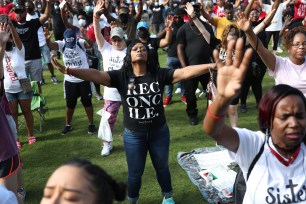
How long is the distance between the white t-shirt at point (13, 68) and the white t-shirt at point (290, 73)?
3.89 meters

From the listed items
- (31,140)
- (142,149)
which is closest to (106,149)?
(31,140)

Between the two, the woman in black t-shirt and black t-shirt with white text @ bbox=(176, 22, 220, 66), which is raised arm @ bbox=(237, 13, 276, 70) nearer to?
the woman in black t-shirt

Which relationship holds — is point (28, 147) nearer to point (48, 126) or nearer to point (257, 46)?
point (48, 126)

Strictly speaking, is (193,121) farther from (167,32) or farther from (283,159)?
(283,159)

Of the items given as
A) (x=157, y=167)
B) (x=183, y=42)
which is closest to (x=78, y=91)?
(x=183, y=42)

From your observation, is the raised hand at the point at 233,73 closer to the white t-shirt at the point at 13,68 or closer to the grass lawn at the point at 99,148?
the grass lawn at the point at 99,148

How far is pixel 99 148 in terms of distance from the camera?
6.24m

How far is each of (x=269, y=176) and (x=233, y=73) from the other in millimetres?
657

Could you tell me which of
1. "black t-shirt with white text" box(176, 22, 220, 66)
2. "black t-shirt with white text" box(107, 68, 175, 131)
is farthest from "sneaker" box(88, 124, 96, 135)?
"black t-shirt with white text" box(107, 68, 175, 131)

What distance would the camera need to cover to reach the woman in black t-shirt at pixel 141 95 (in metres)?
3.85

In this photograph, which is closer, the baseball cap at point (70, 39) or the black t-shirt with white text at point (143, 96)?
the black t-shirt with white text at point (143, 96)

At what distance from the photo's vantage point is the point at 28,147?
639 centimetres

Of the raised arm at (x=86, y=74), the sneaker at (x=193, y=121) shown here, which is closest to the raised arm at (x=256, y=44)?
the raised arm at (x=86, y=74)

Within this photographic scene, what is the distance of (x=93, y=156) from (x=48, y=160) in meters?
0.70
